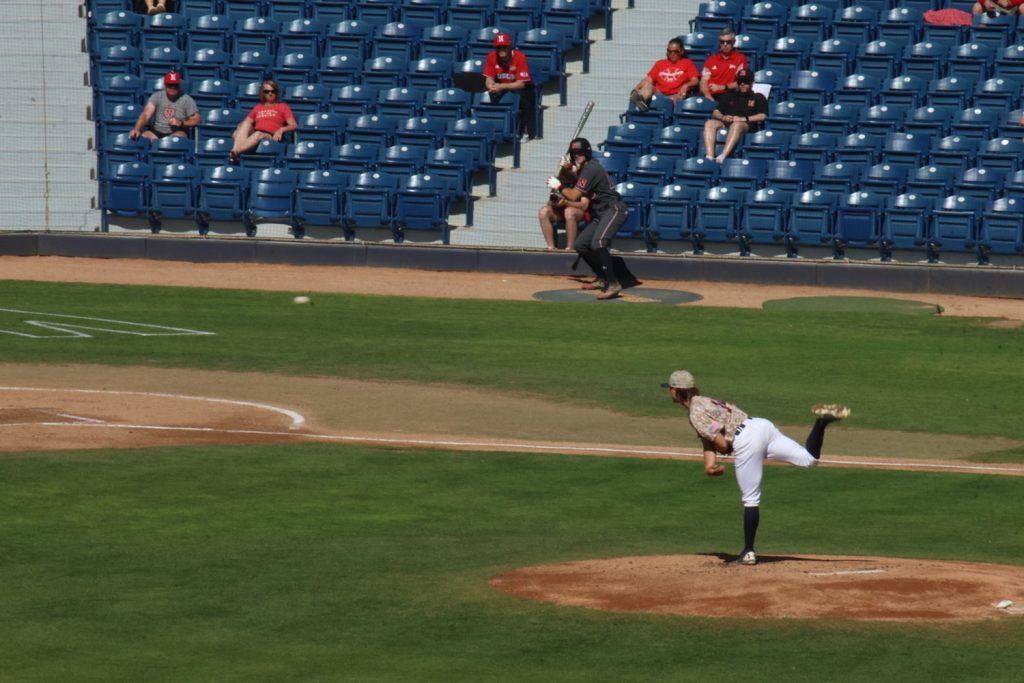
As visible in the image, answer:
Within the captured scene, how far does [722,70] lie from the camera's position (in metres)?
33.8

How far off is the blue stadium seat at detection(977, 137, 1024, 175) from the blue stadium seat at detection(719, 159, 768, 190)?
3786mm

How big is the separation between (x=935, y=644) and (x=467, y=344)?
15.5 meters

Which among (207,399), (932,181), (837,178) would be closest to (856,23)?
(837,178)

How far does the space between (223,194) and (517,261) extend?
6045mm

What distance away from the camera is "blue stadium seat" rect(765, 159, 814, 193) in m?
32.0

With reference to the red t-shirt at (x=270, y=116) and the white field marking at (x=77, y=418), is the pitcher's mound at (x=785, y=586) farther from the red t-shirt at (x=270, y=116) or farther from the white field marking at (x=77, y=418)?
the red t-shirt at (x=270, y=116)

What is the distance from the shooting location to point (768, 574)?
45.1ft

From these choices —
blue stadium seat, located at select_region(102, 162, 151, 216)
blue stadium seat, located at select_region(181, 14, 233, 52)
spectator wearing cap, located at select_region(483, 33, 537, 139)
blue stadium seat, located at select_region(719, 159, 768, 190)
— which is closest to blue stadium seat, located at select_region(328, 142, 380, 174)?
spectator wearing cap, located at select_region(483, 33, 537, 139)

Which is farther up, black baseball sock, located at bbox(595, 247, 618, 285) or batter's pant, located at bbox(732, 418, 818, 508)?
batter's pant, located at bbox(732, 418, 818, 508)

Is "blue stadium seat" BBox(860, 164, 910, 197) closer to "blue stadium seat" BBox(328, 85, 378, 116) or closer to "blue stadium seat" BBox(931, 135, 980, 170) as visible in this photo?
"blue stadium seat" BBox(931, 135, 980, 170)

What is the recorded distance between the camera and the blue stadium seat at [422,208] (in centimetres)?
3328

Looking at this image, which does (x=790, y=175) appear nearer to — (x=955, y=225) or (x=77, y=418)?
(x=955, y=225)

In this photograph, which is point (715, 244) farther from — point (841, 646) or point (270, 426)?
point (841, 646)

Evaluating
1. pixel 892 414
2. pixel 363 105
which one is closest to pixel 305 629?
pixel 892 414
